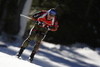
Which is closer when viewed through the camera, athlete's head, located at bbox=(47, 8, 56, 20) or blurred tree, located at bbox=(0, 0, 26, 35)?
athlete's head, located at bbox=(47, 8, 56, 20)

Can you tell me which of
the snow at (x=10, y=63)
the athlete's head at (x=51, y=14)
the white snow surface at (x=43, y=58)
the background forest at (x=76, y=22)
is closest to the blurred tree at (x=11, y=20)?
the white snow surface at (x=43, y=58)

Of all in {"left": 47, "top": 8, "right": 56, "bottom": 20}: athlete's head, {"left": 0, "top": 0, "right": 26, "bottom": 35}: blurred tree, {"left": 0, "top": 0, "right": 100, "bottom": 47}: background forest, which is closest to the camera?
{"left": 47, "top": 8, "right": 56, "bottom": 20}: athlete's head

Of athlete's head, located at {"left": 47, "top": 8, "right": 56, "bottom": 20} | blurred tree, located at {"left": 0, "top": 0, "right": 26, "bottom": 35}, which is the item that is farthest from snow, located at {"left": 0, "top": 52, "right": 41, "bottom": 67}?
blurred tree, located at {"left": 0, "top": 0, "right": 26, "bottom": 35}

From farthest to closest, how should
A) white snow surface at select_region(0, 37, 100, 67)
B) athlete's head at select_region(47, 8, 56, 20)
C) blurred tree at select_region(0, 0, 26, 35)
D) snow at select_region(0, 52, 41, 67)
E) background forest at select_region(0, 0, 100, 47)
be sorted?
background forest at select_region(0, 0, 100, 47), blurred tree at select_region(0, 0, 26, 35), athlete's head at select_region(47, 8, 56, 20), white snow surface at select_region(0, 37, 100, 67), snow at select_region(0, 52, 41, 67)

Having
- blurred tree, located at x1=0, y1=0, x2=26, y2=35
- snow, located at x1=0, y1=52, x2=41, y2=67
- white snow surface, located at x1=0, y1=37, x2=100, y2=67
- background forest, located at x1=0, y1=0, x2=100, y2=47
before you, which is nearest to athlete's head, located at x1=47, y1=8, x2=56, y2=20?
white snow surface, located at x1=0, y1=37, x2=100, y2=67

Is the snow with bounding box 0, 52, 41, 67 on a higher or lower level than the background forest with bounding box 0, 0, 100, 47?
lower

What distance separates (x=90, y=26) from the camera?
57.9 ft

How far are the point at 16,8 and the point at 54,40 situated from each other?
5.88 m

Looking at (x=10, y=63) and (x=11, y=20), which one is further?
(x=11, y=20)

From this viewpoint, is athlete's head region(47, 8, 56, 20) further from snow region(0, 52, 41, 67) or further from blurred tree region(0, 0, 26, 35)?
blurred tree region(0, 0, 26, 35)

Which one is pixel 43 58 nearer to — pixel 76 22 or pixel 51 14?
pixel 51 14

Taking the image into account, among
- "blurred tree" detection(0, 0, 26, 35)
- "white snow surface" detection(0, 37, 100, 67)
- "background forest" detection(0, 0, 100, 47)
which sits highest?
"background forest" detection(0, 0, 100, 47)

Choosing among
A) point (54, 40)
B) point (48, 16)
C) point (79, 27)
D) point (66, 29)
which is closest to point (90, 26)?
point (79, 27)

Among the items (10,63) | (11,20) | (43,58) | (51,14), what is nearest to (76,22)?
(11,20)
